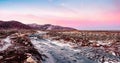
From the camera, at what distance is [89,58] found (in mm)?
25453

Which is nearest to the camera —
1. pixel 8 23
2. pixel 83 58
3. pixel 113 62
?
pixel 113 62

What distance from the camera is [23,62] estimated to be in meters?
17.8

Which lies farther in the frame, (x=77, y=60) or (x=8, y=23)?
(x=8, y=23)

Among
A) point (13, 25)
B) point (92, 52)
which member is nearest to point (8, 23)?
point (13, 25)

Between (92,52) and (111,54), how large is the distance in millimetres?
2524

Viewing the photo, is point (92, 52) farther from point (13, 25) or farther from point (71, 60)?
point (13, 25)

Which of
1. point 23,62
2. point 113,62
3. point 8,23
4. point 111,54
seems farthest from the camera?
point 8,23

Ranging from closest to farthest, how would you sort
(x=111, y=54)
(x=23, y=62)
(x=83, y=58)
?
1. (x=23, y=62)
2. (x=83, y=58)
3. (x=111, y=54)

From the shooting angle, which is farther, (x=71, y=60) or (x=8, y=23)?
(x=8, y=23)

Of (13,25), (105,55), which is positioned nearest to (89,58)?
(105,55)

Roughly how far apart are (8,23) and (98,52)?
155m

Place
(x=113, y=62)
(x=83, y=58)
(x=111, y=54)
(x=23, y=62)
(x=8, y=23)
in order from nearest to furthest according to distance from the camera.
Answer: (x=23, y=62)
(x=113, y=62)
(x=83, y=58)
(x=111, y=54)
(x=8, y=23)

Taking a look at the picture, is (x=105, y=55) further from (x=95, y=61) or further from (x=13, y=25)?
(x=13, y=25)

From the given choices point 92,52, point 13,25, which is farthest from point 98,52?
point 13,25
